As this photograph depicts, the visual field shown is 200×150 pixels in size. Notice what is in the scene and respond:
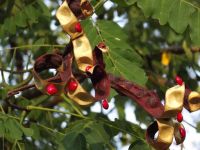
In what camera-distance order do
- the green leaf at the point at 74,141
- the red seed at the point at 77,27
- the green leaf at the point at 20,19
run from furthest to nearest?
the green leaf at the point at 20,19
the green leaf at the point at 74,141
the red seed at the point at 77,27

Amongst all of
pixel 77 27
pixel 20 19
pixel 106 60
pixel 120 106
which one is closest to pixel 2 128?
pixel 106 60

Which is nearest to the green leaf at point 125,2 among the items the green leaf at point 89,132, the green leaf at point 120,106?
the green leaf at point 89,132

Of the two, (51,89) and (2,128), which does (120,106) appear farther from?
(51,89)

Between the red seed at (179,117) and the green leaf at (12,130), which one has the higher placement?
the red seed at (179,117)

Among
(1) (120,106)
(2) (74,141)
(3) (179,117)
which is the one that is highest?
(3) (179,117)

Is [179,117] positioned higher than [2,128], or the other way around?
[179,117]

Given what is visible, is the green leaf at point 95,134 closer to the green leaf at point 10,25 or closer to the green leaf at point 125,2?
the green leaf at point 125,2

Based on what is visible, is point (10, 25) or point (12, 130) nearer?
point (12, 130)

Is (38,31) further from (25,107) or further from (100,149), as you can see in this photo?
(100,149)
